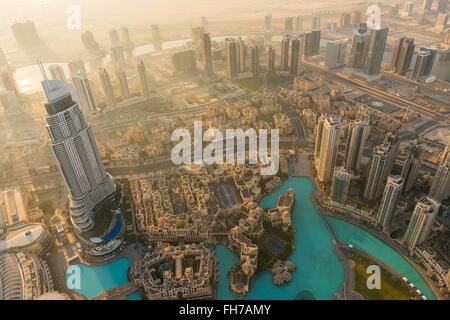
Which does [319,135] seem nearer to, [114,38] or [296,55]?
[296,55]

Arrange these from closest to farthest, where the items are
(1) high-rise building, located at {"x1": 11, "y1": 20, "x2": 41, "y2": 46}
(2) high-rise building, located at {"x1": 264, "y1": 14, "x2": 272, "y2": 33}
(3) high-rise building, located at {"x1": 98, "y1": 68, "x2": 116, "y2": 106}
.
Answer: (3) high-rise building, located at {"x1": 98, "y1": 68, "x2": 116, "y2": 106}, (1) high-rise building, located at {"x1": 11, "y1": 20, "x2": 41, "y2": 46}, (2) high-rise building, located at {"x1": 264, "y1": 14, "x2": 272, "y2": 33}

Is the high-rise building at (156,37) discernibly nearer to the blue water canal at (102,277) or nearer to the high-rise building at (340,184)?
the high-rise building at (340,184)

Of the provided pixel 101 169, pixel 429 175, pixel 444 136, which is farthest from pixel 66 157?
pixel 444 136

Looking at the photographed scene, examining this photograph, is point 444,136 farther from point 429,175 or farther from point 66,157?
point 66,157

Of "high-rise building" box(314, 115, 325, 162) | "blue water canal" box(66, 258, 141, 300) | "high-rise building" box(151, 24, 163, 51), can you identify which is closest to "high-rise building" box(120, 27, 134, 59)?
"high-rise building" box(151, 24, 163, 51)

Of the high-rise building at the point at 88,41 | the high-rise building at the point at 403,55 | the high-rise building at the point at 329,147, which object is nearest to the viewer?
the high-rise building at the point at 329,147

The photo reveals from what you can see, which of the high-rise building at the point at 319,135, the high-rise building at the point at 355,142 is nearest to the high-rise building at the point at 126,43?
the high-rise building at the point at 319,135

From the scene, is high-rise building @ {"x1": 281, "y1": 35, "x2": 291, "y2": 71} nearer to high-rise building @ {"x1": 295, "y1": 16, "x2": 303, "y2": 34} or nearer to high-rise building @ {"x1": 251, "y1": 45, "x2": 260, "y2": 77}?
high-rise building @ {"x1": 251, "y1": 45, "x2": 260, "y2": 77}
